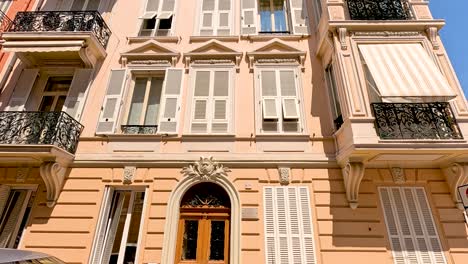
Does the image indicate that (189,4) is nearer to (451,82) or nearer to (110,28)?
(110,28)

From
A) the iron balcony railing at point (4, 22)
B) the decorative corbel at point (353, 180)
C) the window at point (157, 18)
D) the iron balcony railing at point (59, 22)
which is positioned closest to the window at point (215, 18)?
the window at point (157, 18)

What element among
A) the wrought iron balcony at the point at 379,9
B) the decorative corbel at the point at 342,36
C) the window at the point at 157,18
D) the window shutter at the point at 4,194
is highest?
the window at the point at 157,18

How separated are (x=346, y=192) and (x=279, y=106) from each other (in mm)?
2800

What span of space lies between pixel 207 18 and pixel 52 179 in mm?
6721

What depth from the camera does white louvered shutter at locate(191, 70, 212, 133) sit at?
7.04m

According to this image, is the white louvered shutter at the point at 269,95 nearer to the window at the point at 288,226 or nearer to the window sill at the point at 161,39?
the window at the point at 288,226

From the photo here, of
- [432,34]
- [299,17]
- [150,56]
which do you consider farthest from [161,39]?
[432,34]

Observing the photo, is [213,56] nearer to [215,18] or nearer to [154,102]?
[215,18]

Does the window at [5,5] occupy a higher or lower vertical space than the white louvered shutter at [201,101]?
higher

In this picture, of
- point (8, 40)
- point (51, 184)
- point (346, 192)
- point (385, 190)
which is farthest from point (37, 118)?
point (385, 190)

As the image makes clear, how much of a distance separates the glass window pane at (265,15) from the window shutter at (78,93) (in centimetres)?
595

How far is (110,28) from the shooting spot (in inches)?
346

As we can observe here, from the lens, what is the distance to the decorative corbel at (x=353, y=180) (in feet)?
19.0

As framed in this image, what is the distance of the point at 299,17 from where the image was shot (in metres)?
8.78
